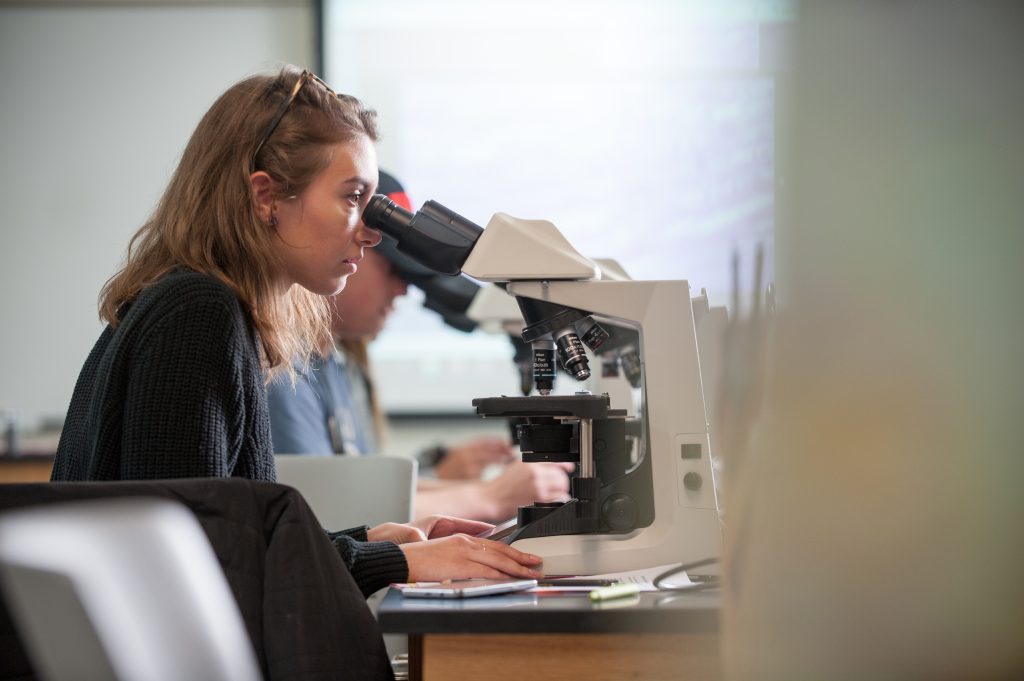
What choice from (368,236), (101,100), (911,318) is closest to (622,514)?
(368,236)

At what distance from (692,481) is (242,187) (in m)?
0.69

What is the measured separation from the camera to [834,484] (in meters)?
0.24

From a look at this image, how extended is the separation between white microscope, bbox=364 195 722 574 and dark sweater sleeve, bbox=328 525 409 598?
139 millimetres

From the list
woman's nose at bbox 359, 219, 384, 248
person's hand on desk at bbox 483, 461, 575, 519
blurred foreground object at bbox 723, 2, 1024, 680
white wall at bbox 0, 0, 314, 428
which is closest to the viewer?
blurred foreground object at bbox 723, 2, 1024, 680

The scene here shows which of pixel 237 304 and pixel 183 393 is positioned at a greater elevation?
pixel 237 304

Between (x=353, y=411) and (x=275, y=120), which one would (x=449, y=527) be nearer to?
(x=275, y=120)

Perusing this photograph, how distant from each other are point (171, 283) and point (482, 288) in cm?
102

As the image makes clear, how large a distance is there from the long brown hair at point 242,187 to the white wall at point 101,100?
8.04 ft

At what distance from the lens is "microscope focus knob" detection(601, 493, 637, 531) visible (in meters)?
1.08

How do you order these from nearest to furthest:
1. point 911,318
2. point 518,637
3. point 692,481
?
point 911,318
point 518,637
point 692,481

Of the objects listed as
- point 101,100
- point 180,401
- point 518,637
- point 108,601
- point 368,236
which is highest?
point 101,100

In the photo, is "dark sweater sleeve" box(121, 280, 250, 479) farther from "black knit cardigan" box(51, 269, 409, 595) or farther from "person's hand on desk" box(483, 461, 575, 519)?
"person's hand on desk" box(483, 461, 575, 519)

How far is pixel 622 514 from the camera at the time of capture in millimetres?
1077

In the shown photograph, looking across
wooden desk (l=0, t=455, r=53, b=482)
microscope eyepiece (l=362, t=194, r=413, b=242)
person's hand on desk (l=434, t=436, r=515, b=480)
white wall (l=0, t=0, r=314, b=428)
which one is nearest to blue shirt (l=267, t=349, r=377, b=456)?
person's hand on desk (l=434, t=436, r=515, b=480)
